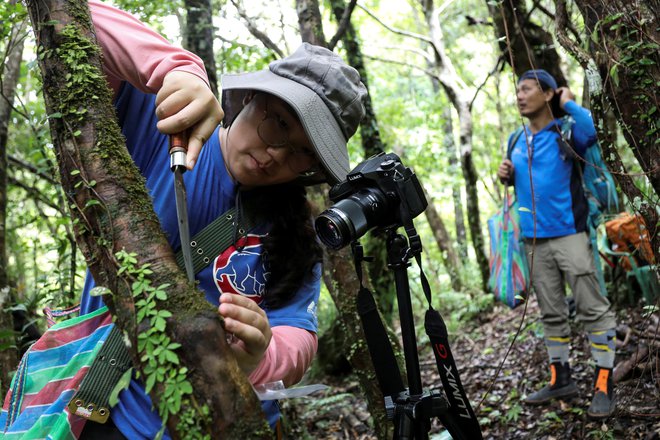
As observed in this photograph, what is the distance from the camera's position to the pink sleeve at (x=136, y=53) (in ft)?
4.48

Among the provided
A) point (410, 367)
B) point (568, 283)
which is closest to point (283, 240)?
point (410, 367)

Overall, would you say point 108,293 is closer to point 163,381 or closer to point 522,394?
point 163,381

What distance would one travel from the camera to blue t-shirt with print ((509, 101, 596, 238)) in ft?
13.6

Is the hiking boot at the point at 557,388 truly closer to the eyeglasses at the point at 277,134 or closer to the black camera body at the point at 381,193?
the black camera body at the point at 381,193

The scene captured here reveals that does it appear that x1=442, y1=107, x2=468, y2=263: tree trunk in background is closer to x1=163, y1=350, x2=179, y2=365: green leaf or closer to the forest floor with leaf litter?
the forest floor with leaf litter

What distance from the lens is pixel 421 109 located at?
11.8 m

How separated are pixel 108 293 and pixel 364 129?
15.0 ft

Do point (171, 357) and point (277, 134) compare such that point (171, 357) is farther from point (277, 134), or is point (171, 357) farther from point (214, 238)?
point (277, 134)

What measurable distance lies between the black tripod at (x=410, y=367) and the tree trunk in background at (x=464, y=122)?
543 centimetres

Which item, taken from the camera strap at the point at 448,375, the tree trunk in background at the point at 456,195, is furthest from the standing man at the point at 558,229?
the tree trunk in background at the point at 456,195

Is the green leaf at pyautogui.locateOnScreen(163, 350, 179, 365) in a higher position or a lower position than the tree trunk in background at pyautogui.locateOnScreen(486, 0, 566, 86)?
lower

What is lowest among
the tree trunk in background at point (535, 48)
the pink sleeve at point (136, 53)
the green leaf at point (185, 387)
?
the green leaf at point (185, 387)

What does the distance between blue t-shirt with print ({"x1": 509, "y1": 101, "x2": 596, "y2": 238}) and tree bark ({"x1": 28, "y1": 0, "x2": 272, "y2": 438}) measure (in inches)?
139

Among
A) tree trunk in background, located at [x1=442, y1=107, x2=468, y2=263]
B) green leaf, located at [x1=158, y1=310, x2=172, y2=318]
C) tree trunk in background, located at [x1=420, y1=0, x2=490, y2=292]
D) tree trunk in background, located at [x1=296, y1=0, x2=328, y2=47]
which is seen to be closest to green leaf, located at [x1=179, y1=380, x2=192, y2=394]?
green leaf, located at [x1=158, y1=310, x2=172, y2=318]
